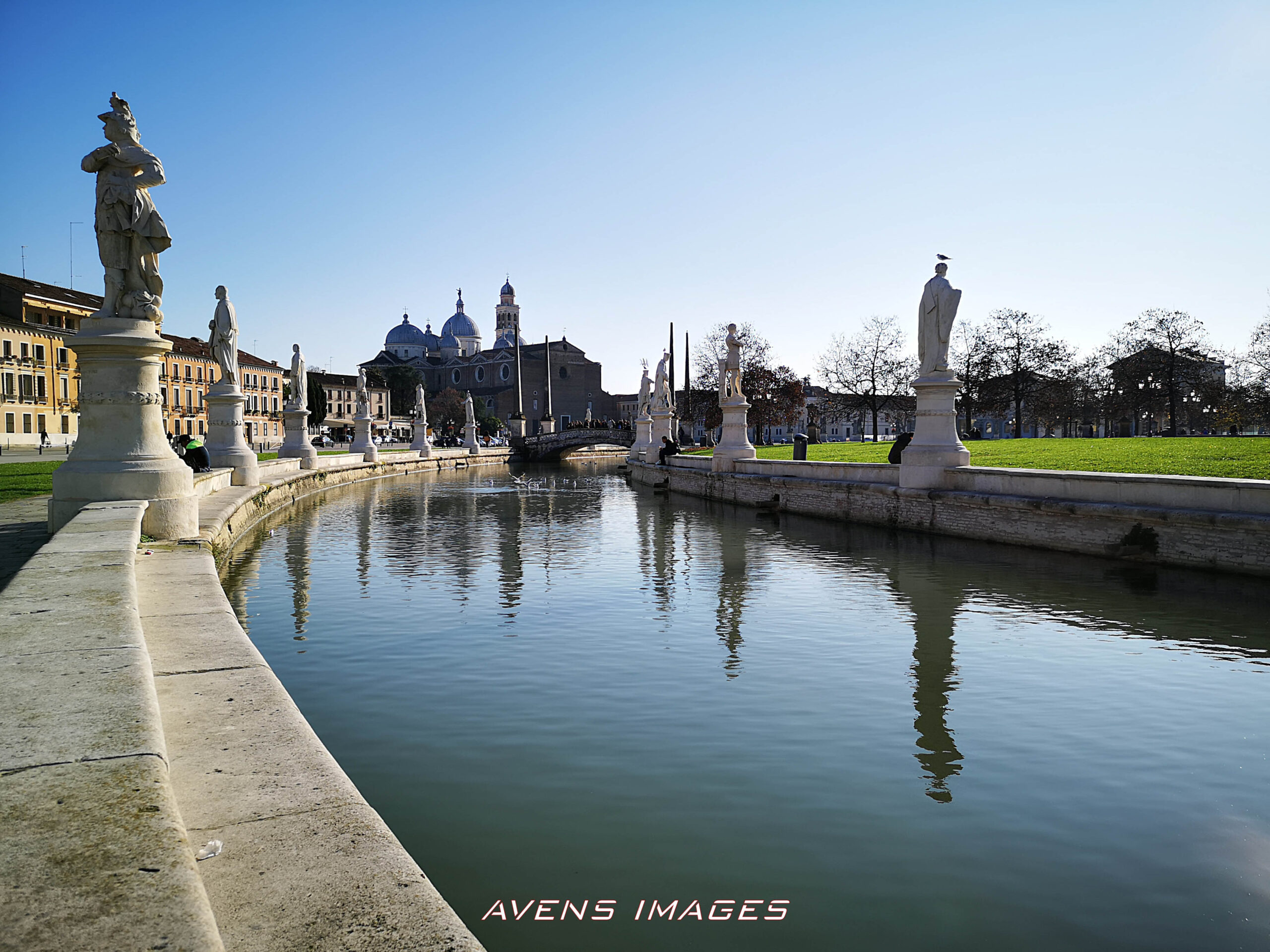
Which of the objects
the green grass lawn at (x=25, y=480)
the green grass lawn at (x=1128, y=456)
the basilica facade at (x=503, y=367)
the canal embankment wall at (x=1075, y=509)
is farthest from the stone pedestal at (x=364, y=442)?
the basilica facade at (x=503, y=367)

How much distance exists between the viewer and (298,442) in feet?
104

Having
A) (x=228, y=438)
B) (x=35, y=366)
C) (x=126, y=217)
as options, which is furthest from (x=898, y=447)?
(x=35, y=366)

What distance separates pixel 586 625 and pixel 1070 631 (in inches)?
183

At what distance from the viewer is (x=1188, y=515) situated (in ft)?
38.0

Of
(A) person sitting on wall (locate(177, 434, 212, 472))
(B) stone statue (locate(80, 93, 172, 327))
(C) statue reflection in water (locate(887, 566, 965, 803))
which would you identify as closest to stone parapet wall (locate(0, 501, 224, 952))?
(C) statue reflection in water (locate(887, 566, 965, 803))

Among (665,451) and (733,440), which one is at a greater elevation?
(733,440)

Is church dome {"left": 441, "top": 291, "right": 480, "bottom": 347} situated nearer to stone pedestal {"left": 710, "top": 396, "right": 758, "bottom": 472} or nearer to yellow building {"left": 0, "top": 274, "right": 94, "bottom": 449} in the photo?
yellow building {"left": 0, "top": 274, "right": 94, "bottom": 449}

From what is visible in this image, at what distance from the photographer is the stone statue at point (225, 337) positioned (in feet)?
67.8

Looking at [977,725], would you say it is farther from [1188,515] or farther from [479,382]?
[479,382]

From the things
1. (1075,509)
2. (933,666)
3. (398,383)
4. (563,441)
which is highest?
(398,383)

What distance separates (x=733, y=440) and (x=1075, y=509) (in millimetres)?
15042

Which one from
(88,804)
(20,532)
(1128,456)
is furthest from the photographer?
(1128,456)

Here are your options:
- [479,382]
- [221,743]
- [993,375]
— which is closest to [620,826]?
[221,743]

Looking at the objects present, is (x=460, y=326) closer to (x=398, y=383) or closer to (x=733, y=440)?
(x=398, y=383)
